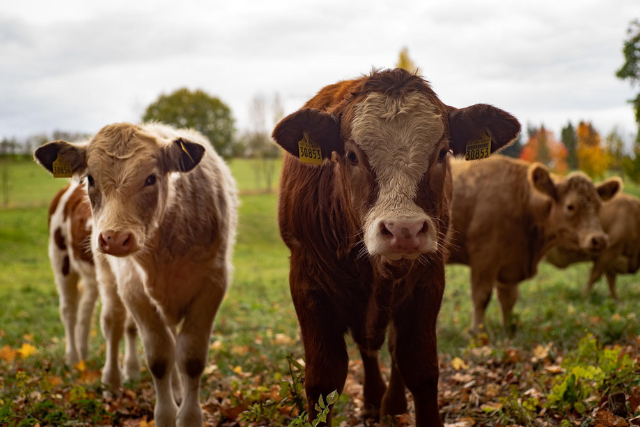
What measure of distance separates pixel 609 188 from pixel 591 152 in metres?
44.3

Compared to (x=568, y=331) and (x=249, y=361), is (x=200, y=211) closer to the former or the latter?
(x=249, y=361)

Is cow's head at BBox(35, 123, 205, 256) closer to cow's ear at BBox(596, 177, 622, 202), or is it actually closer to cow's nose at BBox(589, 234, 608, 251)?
cow's nose at BBox(589, 234, 608, 251)

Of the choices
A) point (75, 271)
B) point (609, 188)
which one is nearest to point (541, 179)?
point (609, 188)

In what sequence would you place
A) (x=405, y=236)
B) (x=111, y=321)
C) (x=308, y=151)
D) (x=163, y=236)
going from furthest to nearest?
(x=111, y=321) → (x=163, y=236) → (x=308, y=151) → (x=405, y=236)

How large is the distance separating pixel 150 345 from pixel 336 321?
5.29 ft

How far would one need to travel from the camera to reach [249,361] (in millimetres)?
5969

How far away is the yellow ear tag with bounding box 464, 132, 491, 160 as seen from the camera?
330cm

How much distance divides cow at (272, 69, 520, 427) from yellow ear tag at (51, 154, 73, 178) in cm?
171

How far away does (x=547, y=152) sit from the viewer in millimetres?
52750

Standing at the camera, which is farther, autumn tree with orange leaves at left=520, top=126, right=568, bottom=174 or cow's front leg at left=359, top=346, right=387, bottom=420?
autumn tree with orange leaves at left=520, top=126, right=568, bottom=174

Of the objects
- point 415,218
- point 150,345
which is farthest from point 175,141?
point 415,218

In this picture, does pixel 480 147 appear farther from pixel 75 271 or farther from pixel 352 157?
pixel 75 271

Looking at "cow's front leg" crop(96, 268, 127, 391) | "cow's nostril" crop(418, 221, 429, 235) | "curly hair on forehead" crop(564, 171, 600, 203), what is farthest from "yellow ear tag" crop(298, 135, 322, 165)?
"curly hair on forehead" crop(564, 171, 600, 203)

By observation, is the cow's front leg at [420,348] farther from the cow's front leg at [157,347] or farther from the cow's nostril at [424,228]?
the cow's front leg at [157,347]
